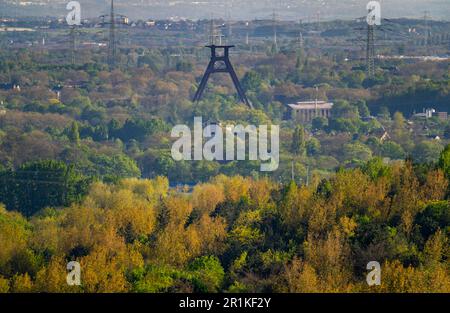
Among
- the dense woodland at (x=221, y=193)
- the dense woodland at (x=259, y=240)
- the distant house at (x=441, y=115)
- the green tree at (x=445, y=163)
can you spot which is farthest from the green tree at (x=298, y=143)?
the green tree at (x=445, y=163)

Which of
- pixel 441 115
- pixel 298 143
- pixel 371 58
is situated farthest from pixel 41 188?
pixel 371 58

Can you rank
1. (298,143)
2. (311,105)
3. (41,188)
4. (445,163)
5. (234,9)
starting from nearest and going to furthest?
(445,163), (41,188), (298,143), (311,105), (234,9)

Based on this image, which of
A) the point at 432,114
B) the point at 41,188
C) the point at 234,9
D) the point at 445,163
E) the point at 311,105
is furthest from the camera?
the point at 234,9

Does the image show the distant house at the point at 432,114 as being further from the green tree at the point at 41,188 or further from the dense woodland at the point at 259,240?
the dense woodland at the point at 259,240

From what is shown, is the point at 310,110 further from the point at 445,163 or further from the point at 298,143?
the point at 445,163

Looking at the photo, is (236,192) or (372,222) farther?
(236,192)

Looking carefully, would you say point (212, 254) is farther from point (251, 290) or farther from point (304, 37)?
point (304, 37)
